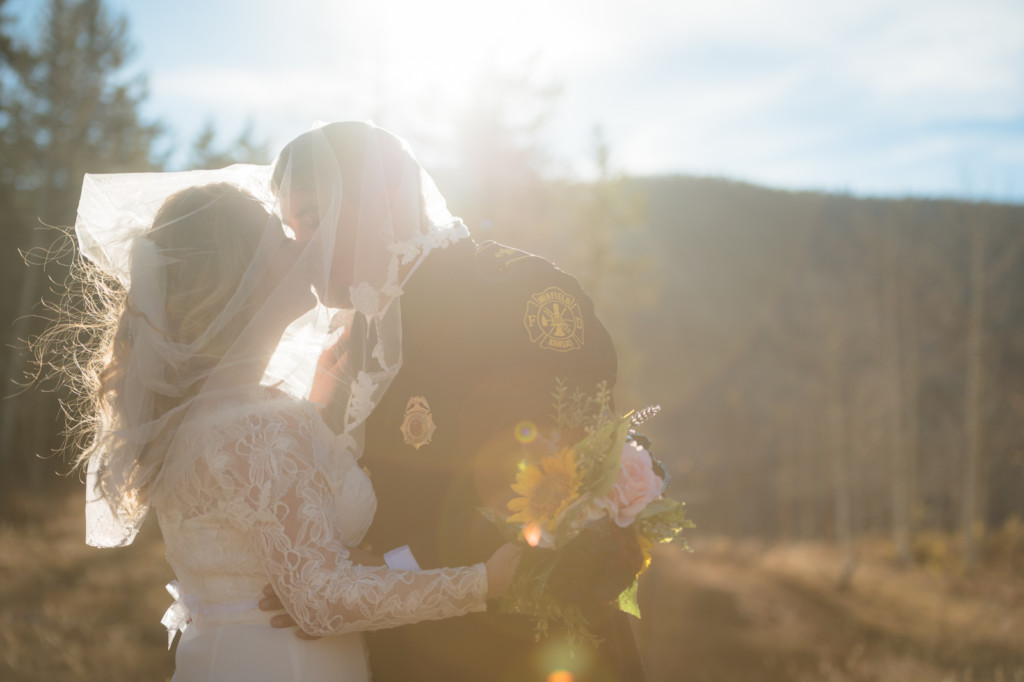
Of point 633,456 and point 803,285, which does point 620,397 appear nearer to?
point 633,456

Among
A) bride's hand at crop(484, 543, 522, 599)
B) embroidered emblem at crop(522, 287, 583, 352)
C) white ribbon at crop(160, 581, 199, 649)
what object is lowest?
white ribbon at crop(160, 581, 199, 649)

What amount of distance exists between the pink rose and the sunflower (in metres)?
0.11

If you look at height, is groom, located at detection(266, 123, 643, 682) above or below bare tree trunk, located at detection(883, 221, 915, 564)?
above

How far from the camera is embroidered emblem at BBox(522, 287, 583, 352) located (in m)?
2.92

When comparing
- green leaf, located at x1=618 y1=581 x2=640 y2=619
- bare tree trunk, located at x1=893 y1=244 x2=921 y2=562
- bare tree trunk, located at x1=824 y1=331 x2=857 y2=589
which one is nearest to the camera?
green leaf, located at x1=618 y1=581 x2=640 y2=619

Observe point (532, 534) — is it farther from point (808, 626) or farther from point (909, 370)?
point (909, 370)

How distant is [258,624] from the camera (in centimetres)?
271

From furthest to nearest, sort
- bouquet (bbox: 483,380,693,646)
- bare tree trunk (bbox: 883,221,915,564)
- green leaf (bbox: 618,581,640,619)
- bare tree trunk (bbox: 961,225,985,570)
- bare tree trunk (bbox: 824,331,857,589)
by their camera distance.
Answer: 1. bare tree trunk (bbox: 824,331,857,589)
2. bare tree trunk (bbox: 883,221,915,564)
3. bare tree trunk (bbox: 961,225,985,570)
4. green leaf (bbox: 618,581,640,619)
5. bouquet (bbox: 483,380,693,646)

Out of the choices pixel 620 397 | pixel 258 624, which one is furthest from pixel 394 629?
pixel 620 397

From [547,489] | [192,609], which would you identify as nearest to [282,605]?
[192,609]

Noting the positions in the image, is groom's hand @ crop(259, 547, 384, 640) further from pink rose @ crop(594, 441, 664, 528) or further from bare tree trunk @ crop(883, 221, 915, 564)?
bare tree trunk @ crop(883, 221, 915, 564)

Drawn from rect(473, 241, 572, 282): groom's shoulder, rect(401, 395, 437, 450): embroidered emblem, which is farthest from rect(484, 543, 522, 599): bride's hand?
rect(473, 241, 572, 282): groom's shoulder

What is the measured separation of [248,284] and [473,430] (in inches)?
40.0

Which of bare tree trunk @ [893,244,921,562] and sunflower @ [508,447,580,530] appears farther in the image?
bare tree trunk @ [893,244,921,562]
